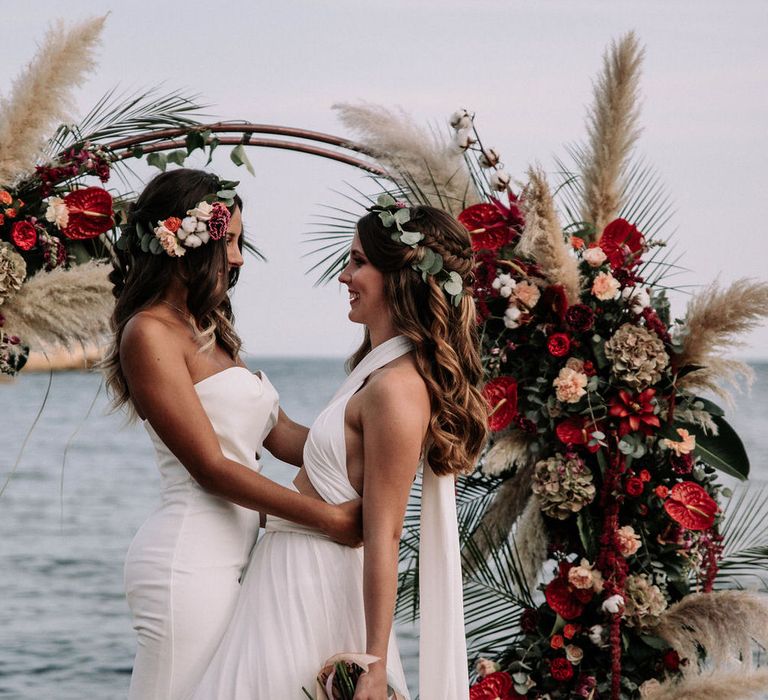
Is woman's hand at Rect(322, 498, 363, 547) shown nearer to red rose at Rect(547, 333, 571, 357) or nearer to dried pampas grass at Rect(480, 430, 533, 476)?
dried pampas grass at Rect(480, 430, 533, 476)

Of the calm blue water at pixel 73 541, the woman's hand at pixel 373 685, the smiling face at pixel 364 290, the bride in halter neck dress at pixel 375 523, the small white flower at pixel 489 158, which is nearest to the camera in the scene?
the woman's hand at pixel 373 685

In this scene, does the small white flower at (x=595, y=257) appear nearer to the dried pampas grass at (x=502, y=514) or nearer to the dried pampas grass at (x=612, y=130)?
the dried pampas grass at (x=612, y=130)

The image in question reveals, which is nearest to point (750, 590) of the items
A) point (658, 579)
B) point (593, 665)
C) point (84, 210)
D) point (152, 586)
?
point (658, 579)

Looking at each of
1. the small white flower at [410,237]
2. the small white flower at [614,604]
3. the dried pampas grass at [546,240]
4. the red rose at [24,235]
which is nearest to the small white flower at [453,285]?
the small white flower at [410,237]

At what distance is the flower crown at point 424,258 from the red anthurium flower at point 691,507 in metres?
1.29

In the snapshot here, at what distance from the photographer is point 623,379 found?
3.91 metres

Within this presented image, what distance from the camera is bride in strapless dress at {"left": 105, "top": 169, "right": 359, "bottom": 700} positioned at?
10.2 feet

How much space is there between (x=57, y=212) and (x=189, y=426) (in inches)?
43.8

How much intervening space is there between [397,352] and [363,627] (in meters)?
0.78

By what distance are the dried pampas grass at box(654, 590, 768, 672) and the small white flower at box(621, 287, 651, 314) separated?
3.43ft

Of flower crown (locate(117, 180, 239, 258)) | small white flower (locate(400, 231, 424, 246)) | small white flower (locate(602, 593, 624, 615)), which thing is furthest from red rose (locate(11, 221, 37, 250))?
small white flower (locate(602, 593, 624, 615))

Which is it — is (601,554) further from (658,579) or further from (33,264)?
(33,264)

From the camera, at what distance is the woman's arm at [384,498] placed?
2928 mm

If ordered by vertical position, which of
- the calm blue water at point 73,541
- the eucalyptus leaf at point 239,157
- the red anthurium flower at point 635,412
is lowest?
the calm blue water at point 73,541
